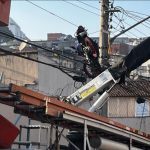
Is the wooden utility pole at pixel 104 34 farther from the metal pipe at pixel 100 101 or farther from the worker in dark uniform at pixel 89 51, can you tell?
the metal pipe at pixel 100 101

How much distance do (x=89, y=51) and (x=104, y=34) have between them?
3.48 metres

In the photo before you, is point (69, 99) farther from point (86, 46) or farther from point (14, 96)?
point (14, 96)

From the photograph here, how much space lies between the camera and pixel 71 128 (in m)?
9.97

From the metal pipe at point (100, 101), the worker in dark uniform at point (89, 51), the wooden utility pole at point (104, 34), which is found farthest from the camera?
the wooden utility pole at point (104, 34)

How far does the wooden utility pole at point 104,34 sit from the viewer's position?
53.2 feet

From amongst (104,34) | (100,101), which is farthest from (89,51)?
(104,34)

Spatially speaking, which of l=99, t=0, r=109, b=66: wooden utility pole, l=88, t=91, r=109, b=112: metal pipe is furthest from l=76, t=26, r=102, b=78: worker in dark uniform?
l=99, t=0, r=109, b=66: wooden utility pole

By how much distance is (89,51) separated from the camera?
13.6 m

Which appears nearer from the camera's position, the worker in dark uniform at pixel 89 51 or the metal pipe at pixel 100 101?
the metal pipe at pixel 100 101

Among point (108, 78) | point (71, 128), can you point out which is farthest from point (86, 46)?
point (71, 128)

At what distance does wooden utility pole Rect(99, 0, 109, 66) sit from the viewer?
1620cm

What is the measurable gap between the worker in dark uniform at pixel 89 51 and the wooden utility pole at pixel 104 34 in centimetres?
171

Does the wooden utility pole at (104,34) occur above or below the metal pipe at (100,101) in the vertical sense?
above

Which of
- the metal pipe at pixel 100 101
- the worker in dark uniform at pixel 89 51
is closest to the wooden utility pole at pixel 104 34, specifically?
the worker in dark uniform at pixel 89 51
